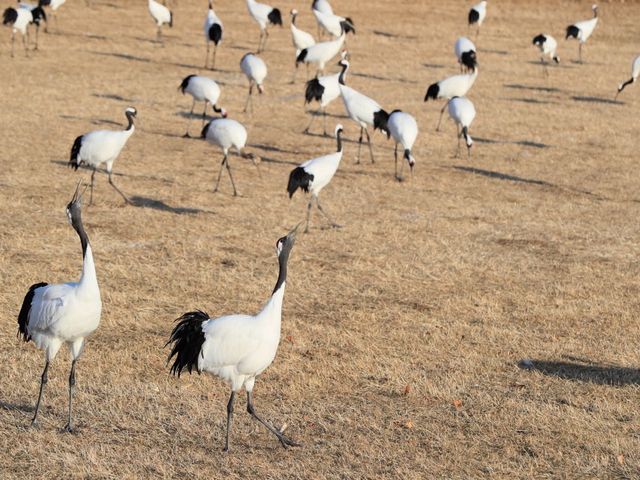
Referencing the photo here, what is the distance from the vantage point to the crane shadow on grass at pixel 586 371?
918 centimetres

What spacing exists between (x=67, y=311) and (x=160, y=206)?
25.0 feet

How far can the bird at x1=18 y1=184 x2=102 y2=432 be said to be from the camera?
7504 millimetres

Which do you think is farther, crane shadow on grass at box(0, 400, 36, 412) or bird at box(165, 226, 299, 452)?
crane shadow on grass at box(0, 400, 36, 412)

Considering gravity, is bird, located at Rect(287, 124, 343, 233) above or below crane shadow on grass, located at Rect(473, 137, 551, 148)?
below

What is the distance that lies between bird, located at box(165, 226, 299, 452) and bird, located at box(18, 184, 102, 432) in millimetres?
683

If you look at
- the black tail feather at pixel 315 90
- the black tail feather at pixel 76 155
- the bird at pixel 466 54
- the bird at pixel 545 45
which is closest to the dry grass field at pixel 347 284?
the black tail feather at pixel 76 155

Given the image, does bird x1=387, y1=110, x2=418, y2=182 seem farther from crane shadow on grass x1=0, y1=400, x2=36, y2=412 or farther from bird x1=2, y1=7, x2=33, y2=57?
bird x1=2, y1=7, x2=33, y2=57

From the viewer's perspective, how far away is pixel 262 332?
7262 mm

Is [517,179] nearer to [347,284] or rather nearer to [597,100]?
[347,284]

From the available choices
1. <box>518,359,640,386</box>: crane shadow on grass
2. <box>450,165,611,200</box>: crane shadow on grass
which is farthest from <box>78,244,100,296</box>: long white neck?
<box>450,165,611,200</box>: crane shadow on grass

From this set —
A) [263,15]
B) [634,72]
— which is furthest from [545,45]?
[263,15]

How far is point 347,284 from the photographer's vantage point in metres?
12.0

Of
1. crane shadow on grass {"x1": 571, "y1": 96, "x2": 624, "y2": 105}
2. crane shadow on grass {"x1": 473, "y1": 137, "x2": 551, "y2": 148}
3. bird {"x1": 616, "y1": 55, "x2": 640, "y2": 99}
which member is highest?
bird {"x1": 616, "y1": 55, "x2": 640, "y2": 99}

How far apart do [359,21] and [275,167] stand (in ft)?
61.2
